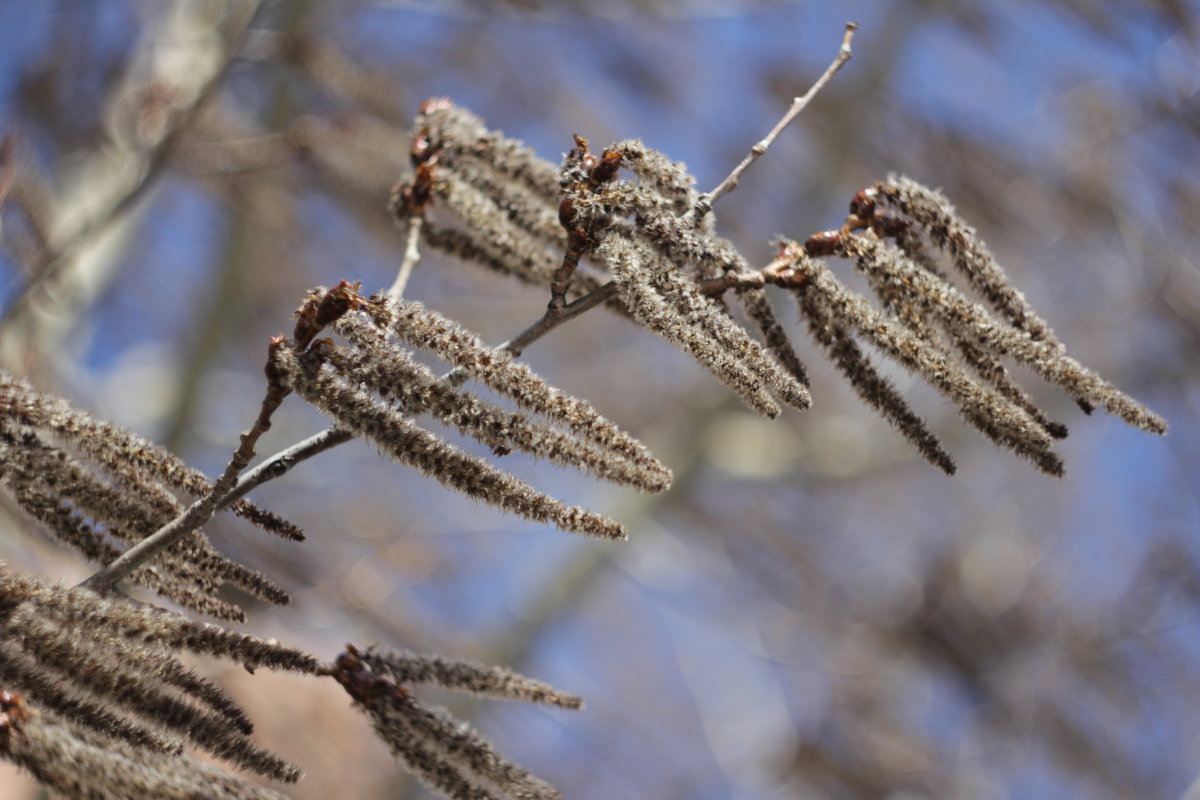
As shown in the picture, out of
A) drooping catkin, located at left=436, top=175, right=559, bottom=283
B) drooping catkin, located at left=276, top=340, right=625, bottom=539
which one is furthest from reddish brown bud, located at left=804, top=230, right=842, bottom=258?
drooping catkin, located at left=276, top=340, right=625, bottom=539

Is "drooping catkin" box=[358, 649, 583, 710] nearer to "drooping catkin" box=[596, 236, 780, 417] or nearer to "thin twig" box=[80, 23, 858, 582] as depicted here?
"thin twig" box=[80, 23, 858, 582]

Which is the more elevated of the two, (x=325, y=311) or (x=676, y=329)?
(x=676, y=329)

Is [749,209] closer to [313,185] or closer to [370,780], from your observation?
[313,185]

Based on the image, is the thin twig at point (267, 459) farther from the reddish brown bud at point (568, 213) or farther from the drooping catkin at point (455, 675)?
the drooping catkin at point (455, 675)

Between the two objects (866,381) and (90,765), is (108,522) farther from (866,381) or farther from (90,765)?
(866,381)

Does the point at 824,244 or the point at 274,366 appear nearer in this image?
the point at 274,366

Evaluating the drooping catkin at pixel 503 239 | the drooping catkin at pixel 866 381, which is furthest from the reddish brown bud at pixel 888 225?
the drooping catkin at pixel 503 239

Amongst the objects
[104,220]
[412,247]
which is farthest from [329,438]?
[104,220]

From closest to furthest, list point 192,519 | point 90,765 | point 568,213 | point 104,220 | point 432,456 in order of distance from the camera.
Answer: point 90,765 < point 432,456 < point 192,519 < point 568,213 < point 104,220
